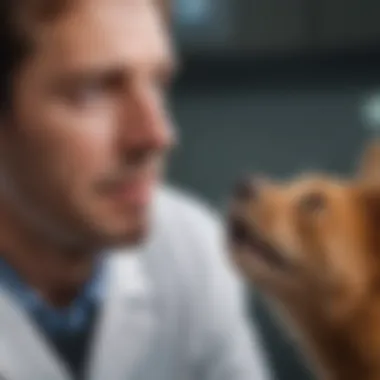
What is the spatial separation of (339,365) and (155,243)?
16 cm

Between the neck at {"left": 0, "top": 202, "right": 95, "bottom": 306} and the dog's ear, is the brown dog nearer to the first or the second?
the dog's ear

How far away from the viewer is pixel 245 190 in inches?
24.6

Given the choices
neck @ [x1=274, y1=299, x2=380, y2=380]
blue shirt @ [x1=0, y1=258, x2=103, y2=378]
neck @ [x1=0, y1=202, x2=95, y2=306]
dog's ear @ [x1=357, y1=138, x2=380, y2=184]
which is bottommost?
blue shirt @ [x1=0, y1=258, x2=103, y2=378]

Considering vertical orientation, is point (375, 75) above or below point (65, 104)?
above

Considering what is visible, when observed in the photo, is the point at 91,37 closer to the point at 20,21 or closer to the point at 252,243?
the point at 20,21

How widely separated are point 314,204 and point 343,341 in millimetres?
98

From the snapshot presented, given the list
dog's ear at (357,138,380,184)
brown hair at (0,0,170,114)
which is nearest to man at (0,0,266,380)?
brown hair at (0,0,170,114)

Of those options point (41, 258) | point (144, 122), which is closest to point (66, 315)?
point (41, 258)

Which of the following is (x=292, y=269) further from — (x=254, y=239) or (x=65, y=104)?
(x=65, y=104)

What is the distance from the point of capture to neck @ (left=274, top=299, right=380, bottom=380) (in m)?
0.61

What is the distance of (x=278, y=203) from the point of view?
61 cm

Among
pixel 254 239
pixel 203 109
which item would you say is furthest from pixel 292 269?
pixel 203 109

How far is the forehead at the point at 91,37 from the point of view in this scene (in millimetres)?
559

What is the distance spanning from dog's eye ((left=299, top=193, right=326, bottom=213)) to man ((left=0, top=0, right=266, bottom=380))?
0.22 ft
